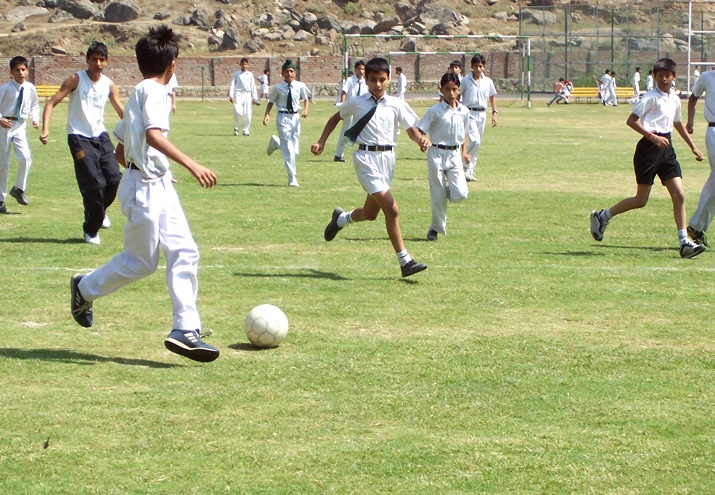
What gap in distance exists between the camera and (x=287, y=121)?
19359mm

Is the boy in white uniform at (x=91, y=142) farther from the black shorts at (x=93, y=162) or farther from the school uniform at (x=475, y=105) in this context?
the school uniform at (x=475, y=105)

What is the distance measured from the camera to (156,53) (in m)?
7.25

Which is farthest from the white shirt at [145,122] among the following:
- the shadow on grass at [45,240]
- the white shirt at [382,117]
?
the shadow on grass at [45,240]

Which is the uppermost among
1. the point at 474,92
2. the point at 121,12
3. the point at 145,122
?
the point at 121,12

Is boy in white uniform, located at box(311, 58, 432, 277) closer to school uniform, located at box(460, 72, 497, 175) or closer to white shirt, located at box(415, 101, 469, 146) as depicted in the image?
white shirt, located at box(415, 101, 469, 146)

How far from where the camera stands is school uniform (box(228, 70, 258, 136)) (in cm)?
3195

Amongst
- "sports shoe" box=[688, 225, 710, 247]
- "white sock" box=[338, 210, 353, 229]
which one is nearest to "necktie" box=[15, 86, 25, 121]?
"white sock" box=[338, 210, 353, 229]

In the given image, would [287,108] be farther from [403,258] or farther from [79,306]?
[79,306]

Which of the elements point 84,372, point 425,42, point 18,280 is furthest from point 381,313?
point 425,42

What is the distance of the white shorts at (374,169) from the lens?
35.4ft

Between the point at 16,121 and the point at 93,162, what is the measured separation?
3.65 metres

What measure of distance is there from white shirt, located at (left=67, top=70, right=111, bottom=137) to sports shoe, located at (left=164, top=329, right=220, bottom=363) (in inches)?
237

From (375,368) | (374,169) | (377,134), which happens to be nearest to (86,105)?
(377,134)

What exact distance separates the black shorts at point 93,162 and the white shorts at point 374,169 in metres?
3.13
